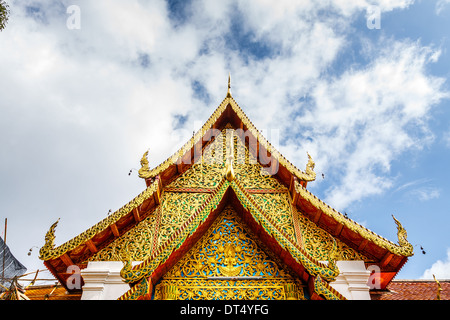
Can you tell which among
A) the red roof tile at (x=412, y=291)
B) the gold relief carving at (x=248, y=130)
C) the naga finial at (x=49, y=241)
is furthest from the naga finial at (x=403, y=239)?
the naga finial at (x=49, y=241)

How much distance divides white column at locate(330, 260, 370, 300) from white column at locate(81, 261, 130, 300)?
3352 mm

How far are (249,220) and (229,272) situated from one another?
0.83m

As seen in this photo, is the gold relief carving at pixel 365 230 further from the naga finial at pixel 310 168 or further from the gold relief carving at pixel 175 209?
the gold relief carving at pixel 175 209

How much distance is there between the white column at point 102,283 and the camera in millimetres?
5066

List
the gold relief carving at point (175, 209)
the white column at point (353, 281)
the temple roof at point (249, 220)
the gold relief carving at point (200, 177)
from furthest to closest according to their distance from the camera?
the gold relief carving at point (200, 177) → the gold relief carving at point (175, 209) → the white column at point (353, 281) → the temple roof at point (249, 220)

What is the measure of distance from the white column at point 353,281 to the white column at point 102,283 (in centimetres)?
335

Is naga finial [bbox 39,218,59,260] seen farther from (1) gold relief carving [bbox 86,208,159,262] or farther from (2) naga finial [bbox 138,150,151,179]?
(2) naga finial [bbox 138,150,151,179]

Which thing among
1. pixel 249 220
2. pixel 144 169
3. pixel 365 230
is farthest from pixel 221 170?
pixel 365 230

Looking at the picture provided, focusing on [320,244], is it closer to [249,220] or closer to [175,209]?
[249,220]

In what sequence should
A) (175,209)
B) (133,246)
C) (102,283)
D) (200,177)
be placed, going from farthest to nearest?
(200,177), (175,209), (133,246), (102,283)

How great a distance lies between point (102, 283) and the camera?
5.14 metres
